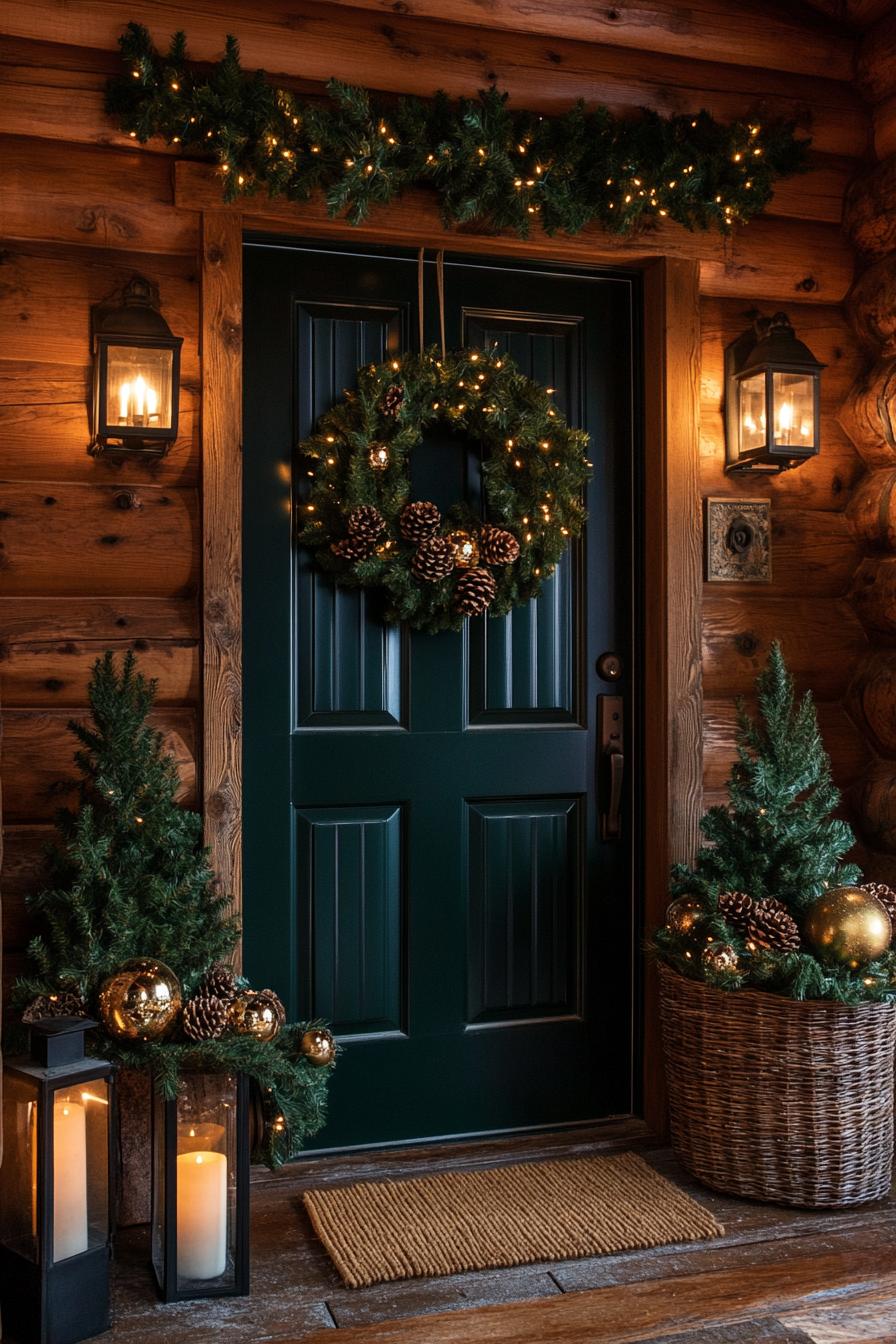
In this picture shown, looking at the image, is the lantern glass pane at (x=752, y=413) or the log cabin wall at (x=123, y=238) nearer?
the log cabin wall at (x=123, y=238)

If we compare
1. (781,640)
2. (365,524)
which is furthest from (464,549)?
(781,640)

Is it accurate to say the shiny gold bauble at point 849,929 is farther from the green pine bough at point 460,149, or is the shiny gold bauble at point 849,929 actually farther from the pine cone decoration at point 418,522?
the green pine bough at point 460,149

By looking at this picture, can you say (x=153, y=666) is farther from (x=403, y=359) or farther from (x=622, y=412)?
(x=622, y=412)

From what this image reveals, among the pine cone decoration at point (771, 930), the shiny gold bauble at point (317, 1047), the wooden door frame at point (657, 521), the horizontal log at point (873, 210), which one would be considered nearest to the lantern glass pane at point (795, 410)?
the wooden door frame at point (657, 521)

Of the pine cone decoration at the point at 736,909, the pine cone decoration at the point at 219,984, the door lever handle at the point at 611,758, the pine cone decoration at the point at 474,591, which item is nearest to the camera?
the pine cone decoration at the point at 219,984

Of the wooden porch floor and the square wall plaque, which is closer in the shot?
the wooden porch floor

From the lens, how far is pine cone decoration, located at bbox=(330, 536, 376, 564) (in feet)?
8.86

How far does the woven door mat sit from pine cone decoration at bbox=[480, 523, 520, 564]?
1408mm

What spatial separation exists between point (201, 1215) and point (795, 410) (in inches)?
85.9

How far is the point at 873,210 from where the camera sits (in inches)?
119

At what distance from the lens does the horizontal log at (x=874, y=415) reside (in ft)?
Answer: 9.84

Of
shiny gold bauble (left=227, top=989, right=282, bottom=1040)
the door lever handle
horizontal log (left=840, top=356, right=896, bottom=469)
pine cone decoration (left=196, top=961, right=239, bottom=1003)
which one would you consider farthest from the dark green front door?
horizontal log (left=840, top=356, right=896, bottom=469)

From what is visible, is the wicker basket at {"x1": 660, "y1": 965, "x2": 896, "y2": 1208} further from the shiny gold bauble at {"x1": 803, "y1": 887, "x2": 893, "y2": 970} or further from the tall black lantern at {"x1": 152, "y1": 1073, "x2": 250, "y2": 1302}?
the tall black lantern at {"x1": 152, "y1": 1073, "x2": 250, "y2": 1302}

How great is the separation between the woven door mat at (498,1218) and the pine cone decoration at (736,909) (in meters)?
0.60
